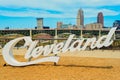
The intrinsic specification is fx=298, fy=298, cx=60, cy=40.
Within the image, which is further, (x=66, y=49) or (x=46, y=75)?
(x=66, y=49)

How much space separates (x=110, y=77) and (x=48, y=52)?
4.39 metres

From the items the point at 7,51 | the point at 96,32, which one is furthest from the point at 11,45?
the point at 96,32

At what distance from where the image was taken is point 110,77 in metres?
12.4

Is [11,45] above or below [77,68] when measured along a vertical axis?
above

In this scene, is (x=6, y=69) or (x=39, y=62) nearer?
(x=6, y=69)

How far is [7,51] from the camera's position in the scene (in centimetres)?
1595

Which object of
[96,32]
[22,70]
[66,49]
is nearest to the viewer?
[22,70]

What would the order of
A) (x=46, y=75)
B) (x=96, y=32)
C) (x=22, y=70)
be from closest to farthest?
(x=46, y=75) → (x=22, y=70) → (x=96, y=32)

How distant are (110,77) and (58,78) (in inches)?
85.6

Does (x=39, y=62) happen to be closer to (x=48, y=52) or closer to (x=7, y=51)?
(x=48, y=52)

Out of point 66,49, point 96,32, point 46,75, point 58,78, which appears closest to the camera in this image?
point 58,78

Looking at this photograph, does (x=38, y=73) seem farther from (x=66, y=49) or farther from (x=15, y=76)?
(x=66, y=49)

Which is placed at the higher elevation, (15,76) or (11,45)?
(11,45)

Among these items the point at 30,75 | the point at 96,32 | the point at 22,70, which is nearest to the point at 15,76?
the point at 30,75
